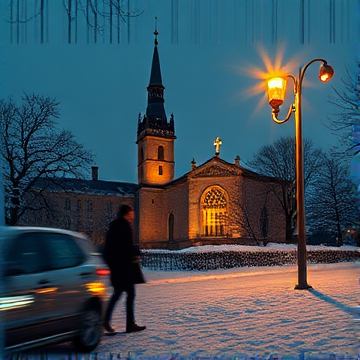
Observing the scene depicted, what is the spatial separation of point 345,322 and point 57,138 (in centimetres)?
1765

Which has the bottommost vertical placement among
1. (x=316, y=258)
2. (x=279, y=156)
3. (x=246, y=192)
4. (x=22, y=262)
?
(x=316, y=258)

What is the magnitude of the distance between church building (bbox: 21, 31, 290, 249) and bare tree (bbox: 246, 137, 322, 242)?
617 millimetres

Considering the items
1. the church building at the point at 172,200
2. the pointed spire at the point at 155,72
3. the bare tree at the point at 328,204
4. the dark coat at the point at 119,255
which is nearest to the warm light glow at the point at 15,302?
the dark coat at the point at 119,255

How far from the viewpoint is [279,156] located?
41.2 m

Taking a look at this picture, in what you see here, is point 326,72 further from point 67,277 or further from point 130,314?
point 67,277

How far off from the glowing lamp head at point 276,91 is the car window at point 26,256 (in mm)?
9002

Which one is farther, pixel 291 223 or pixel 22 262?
pixel 291 223

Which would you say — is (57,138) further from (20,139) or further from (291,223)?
(291,223)

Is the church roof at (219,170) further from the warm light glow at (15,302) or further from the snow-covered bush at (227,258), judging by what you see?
the warm light glow at (15,302)

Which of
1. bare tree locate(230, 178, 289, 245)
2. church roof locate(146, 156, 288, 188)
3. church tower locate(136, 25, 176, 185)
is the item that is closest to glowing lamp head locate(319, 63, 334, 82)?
bare tree locate(230, 178, 289, 245)

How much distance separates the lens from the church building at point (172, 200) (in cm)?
4403

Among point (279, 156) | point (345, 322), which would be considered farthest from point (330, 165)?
point (345, 322)

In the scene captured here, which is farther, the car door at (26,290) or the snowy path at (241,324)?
the snowy path at (241,324)

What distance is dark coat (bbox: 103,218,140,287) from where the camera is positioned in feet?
22.0
